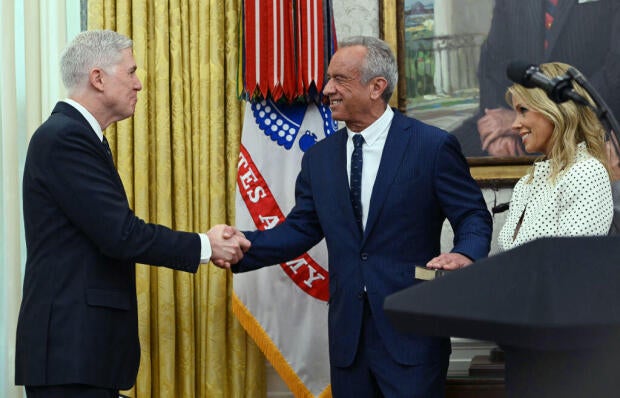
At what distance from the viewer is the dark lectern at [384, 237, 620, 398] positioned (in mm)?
1334

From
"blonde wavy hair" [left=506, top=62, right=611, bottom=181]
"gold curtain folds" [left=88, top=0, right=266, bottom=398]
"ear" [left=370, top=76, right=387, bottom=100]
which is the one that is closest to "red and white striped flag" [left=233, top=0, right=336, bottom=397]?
"gold curtain folds" [left=88, top=0, right=266, bottom=398]

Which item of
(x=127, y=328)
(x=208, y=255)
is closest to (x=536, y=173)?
(x=208, y=255)

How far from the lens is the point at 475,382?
358cm

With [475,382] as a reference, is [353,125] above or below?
above

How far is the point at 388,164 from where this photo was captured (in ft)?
10.9

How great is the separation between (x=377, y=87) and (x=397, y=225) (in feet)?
1.96

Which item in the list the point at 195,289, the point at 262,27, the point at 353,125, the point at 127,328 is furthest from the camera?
the point at 195,289

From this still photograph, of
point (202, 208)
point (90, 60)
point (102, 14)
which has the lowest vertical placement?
point (202, 208)

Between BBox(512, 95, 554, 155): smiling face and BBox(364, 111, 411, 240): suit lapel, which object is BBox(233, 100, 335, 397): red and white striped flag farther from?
BBox(512, 95, 554, 155): smiling face

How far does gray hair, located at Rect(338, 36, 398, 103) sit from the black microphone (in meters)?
1.46

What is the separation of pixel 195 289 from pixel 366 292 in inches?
47.6

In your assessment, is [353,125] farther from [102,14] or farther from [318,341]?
[102,14]

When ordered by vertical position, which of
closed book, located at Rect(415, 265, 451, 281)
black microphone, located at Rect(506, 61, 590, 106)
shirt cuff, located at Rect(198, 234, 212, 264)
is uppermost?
black microphone, located at Rect(506, 61, 590, 106)

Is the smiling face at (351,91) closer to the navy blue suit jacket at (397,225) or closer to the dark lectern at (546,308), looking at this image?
the navy blue suit jacket at (397,225)
